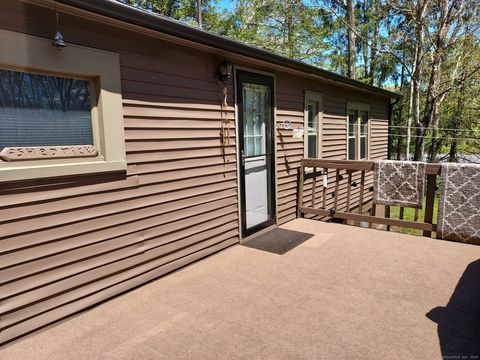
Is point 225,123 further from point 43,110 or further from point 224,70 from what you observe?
point 43,110

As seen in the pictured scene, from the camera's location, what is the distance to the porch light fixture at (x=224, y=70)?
11.2 feet

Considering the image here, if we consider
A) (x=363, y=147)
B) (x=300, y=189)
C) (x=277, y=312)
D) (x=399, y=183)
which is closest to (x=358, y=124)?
(x=363, y=147)

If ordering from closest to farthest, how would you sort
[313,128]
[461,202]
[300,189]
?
1. [461,202]
2. [300,189]
3. [313,128]

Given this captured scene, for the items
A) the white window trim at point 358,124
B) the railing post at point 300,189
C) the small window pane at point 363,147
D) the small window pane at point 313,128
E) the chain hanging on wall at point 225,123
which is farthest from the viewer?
the small window pane at point 363,147

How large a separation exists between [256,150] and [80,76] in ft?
7.59

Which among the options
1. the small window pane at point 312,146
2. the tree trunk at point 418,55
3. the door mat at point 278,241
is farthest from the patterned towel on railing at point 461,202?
the tree trunk at point 418,55

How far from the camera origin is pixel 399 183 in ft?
13.2

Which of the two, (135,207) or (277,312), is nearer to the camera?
(277,312)

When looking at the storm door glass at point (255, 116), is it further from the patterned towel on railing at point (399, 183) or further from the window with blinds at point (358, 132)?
the window with blinds at point (358, 132)

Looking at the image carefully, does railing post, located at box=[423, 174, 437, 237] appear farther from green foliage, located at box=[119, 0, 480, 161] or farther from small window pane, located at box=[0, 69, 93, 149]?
green foliage, located at box=[119, 0, 480, 161]

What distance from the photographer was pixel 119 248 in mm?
2662

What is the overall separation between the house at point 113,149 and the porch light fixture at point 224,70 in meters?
0.02

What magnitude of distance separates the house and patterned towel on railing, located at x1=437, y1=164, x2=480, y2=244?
2.13 metres

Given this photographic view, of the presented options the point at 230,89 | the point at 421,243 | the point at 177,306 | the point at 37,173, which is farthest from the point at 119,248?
the point at 421,243
